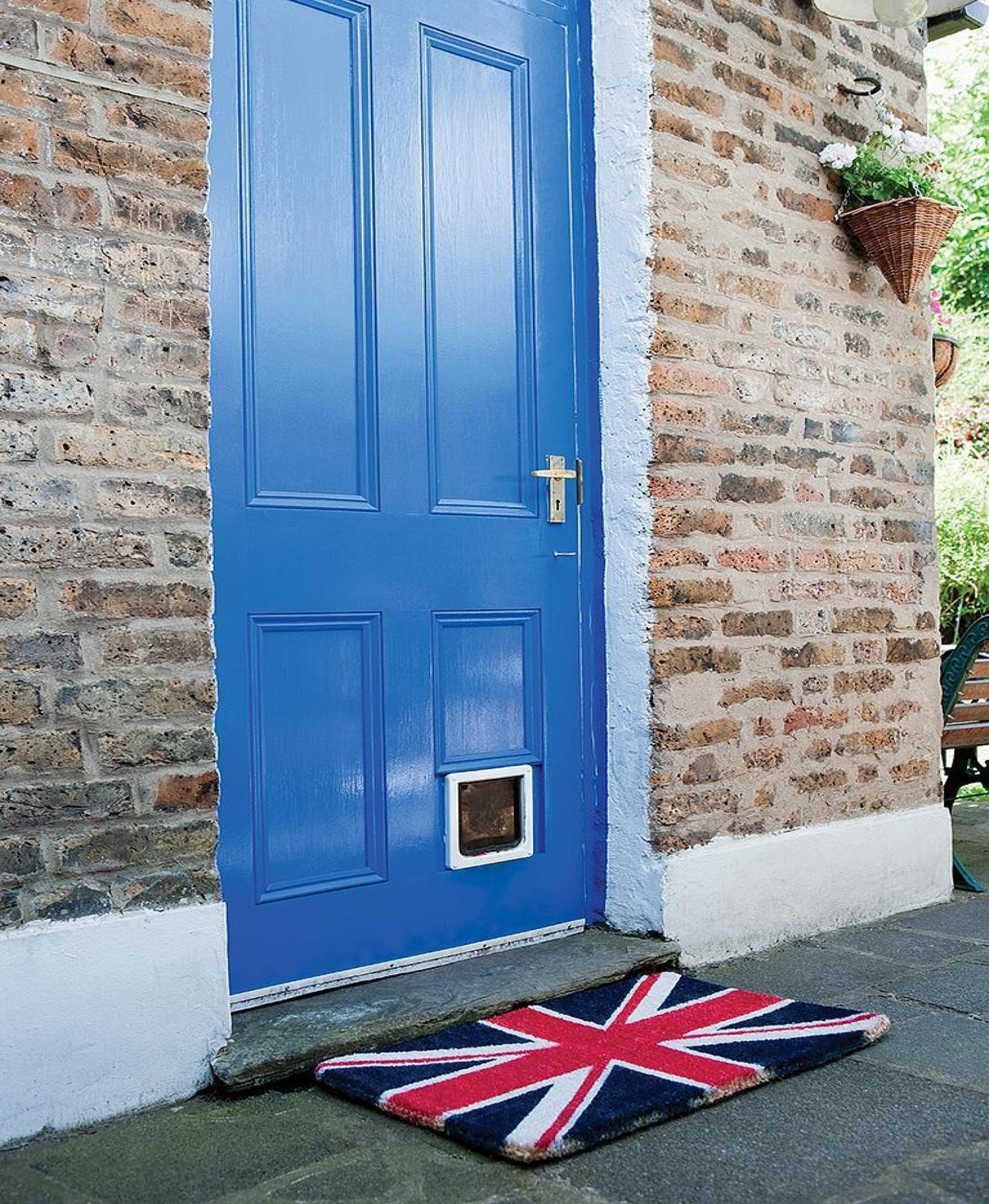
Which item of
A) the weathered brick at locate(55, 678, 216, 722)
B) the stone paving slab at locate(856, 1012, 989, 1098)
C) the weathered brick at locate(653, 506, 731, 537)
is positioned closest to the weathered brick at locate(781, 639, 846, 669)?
the weathered brick at locate(653, 506, 731, 537)

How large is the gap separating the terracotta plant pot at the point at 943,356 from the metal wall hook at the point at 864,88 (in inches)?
32.7

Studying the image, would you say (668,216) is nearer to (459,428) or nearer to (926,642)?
(459,428)

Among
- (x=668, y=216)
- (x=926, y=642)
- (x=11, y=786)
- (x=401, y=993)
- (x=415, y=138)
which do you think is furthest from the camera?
(x=926, y=642)

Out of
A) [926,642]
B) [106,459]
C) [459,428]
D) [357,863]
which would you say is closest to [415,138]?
[459,428]

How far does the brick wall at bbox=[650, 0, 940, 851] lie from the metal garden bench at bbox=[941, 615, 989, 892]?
0.37 ft

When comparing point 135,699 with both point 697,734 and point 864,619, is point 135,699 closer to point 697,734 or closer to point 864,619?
point 697,734

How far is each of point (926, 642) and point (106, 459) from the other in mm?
2659

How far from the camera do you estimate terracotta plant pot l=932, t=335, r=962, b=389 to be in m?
4.32

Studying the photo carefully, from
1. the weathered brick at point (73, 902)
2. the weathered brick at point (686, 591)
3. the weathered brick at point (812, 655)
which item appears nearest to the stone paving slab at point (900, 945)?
the weathered brick at point (812, 655)

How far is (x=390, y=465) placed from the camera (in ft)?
9.49

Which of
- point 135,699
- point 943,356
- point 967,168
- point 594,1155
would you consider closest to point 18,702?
point 135,699

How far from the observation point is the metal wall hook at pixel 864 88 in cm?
382

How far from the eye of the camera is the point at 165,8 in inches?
96.1

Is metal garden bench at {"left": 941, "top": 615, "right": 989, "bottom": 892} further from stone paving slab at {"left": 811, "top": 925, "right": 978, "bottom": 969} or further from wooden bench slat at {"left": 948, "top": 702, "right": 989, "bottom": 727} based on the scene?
stone paving slab at {"left": 811, "top": 925, "right": 978, "bottom": 969}
